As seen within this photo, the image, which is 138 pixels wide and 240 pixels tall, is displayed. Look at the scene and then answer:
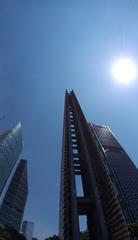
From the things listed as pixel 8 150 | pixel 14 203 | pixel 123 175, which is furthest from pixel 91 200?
pixel 14 203

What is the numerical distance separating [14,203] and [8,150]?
56072mm

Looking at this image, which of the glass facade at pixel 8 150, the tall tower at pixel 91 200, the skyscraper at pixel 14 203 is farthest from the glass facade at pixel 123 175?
the tall tower at pixel 91 200

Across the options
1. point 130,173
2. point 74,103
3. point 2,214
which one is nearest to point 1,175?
point 2,214

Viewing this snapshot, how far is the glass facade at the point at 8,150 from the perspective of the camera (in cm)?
13712

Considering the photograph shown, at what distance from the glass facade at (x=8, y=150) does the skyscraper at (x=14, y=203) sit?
3058 centimetres

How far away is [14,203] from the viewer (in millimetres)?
181125

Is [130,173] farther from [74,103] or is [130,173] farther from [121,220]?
[121,220]

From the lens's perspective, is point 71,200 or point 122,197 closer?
point 71,200

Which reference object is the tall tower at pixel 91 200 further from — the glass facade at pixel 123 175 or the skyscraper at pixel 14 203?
the skyscraper at pixel 14 203

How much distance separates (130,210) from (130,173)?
105 ft

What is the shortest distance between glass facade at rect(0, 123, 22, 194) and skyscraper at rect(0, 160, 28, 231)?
100 ft

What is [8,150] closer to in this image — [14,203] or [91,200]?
[14,203]

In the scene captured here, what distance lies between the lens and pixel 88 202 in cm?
1983

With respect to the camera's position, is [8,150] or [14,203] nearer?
[8,150]
